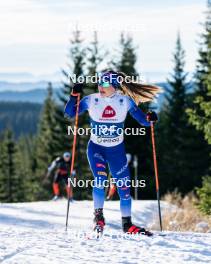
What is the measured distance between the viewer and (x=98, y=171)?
7.87 metres

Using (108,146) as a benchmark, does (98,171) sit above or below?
below

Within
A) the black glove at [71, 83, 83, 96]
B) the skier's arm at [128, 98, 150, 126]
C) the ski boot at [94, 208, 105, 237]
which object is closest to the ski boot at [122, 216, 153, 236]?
the ski boot at [94, 208, 105, 237]

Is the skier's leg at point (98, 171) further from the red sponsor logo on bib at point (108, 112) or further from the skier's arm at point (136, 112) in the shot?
the skier's arm at point (136, 112)

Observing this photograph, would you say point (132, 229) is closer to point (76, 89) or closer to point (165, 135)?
point (76, 89)

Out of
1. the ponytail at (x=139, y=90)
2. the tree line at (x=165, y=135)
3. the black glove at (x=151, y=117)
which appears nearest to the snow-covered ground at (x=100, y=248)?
the black glove at (x=151, y=117)

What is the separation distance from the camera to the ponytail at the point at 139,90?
27.5 ft

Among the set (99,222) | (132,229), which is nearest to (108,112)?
(99,222)

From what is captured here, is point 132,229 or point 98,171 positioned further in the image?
point 98,171

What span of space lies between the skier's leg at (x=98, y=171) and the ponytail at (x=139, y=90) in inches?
39.3

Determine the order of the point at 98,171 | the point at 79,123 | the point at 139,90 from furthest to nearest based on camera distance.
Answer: the point at 79,123 → the point at 139,90 → the point at 98,171

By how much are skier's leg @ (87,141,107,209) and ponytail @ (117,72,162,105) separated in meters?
1.00

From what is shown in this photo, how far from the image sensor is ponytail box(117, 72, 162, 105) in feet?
27.5

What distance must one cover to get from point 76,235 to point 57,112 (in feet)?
108

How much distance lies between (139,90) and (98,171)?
4.54 feet
